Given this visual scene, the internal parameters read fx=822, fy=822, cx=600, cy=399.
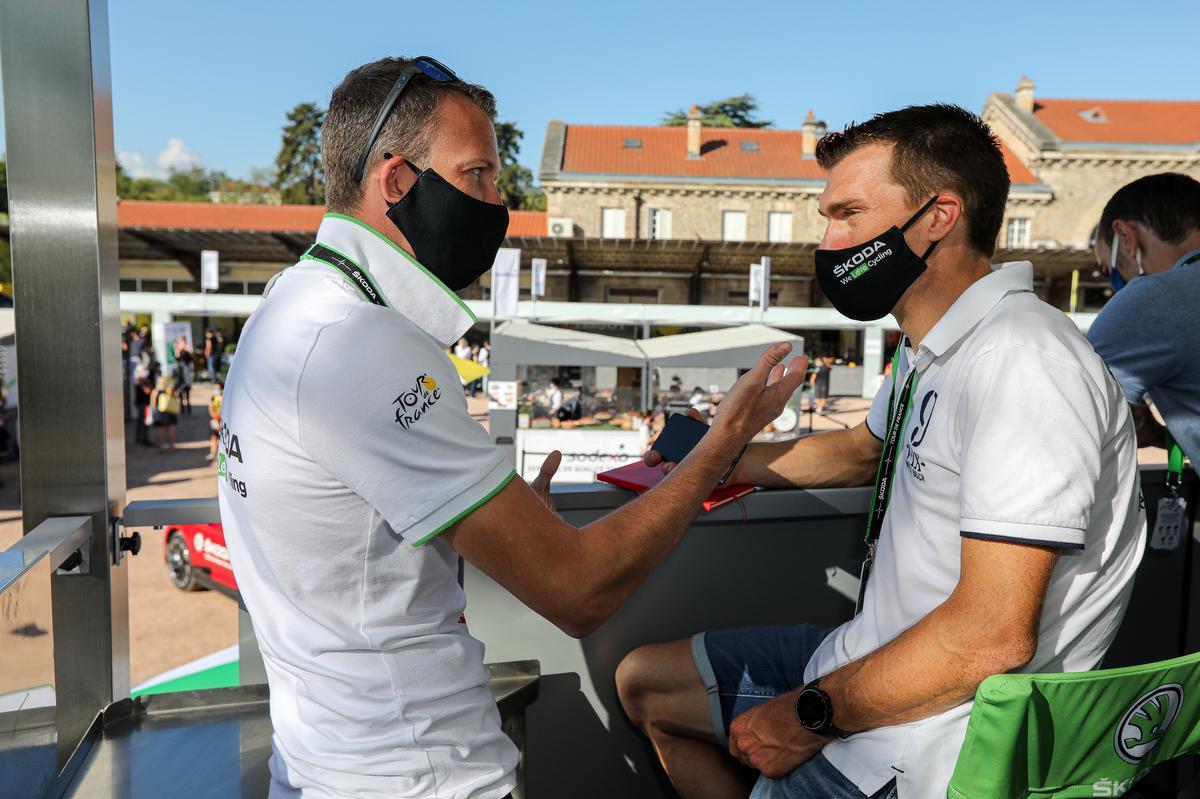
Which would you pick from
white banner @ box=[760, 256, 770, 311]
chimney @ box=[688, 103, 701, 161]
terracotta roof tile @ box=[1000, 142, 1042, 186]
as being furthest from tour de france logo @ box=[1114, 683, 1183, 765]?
chimney @ box=[688, 103, 701, 161]

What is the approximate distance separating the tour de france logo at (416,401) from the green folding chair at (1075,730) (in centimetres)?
84

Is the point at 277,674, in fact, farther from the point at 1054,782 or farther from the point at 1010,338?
the point at 1010,338

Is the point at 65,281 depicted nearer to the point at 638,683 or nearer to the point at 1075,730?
the point at 638,683

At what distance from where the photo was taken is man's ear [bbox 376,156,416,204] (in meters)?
1.38

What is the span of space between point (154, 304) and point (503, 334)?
52.3 feet

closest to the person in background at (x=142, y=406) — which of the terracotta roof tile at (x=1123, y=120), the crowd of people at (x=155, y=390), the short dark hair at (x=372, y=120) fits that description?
the crowd of people at (x=155, y=390)

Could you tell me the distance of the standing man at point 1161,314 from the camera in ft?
7.48

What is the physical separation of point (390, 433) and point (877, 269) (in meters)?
1.21

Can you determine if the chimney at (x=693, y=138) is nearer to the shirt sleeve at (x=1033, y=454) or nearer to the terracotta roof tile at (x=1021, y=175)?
the terracotta roof tile at (x=1021, y=175)

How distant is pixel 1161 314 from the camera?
229cm

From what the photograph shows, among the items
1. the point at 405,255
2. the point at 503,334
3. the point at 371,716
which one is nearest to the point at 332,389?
the point at 405,255

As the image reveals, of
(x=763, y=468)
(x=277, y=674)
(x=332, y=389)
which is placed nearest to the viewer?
(x=332, y=389)

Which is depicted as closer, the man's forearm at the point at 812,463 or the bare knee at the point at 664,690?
the bare knee at the point at 664,690

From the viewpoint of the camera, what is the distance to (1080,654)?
1494 millimetres
